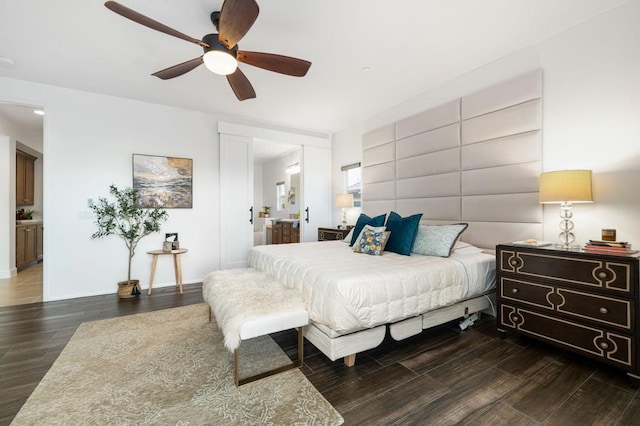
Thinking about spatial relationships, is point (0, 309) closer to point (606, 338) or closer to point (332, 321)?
point (332, 321)

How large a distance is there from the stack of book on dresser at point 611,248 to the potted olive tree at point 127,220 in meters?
4.77

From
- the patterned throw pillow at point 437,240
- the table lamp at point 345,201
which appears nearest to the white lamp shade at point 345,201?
the table lamp at point 345,201

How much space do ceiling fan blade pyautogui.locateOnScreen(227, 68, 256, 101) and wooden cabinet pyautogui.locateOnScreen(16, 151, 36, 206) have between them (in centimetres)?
560

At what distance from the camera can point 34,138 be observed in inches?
218

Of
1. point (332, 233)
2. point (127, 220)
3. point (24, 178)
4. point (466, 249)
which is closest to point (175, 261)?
point (127, 220)

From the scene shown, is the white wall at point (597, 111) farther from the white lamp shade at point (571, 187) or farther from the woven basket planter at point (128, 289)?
the woven basket planter at point (128, 289)

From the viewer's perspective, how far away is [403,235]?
303 cm

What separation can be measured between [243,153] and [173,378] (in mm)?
3714

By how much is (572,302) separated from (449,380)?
111 centimetres

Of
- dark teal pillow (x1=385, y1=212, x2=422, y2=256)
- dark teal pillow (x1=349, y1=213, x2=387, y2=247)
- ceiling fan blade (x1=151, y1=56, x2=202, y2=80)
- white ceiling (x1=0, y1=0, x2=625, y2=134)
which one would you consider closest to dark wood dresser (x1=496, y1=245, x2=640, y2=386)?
dark teal pillow (x1=385, y1=212, x2=422, y2=256)

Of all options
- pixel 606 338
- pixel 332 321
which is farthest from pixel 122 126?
pixel 606 338

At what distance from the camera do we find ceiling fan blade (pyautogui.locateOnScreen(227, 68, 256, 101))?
2580 millimetres

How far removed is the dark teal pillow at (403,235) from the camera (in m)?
2.96

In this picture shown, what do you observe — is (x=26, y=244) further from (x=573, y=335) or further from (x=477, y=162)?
(x=573, y=335)
